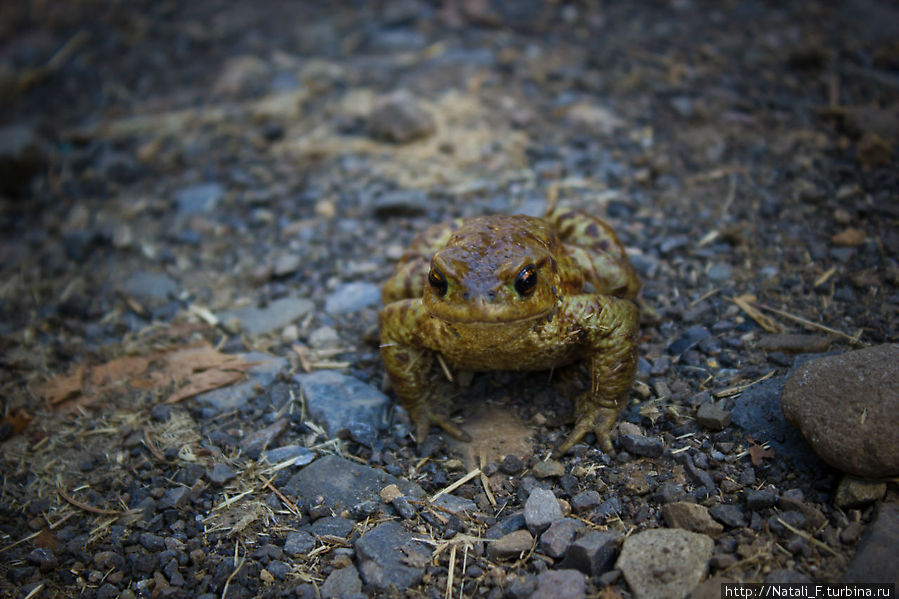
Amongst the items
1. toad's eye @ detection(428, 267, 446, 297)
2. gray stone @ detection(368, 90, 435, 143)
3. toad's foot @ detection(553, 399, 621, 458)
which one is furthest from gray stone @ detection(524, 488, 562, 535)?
gray stone @ detection(368, 90, 435, 143)

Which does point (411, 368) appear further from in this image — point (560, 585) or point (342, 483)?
point (560, 585)

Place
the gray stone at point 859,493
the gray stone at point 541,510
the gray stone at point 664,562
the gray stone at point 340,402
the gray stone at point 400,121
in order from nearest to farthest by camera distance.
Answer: the gray stone at point 664,562 < the gray stone at point 859,493 < the gray stone at point 541,510 < the gray stone at point 340,402 < the gray stone at point 400,121

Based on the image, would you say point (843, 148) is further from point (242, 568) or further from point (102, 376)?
point (102, 376)

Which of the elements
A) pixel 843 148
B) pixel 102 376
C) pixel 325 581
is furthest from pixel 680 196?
pixel 102 376

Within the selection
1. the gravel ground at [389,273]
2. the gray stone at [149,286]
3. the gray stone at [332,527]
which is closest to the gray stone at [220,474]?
the gravel ground at [389,273]

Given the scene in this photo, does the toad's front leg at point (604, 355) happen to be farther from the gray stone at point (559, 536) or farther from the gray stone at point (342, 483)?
the gray stone at point (342, 483)

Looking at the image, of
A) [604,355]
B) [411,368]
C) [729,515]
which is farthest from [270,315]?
[729,515]

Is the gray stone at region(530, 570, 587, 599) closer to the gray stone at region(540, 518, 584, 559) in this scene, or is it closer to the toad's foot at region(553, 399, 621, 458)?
the gray stone at region(540, 518, 584, 559)
